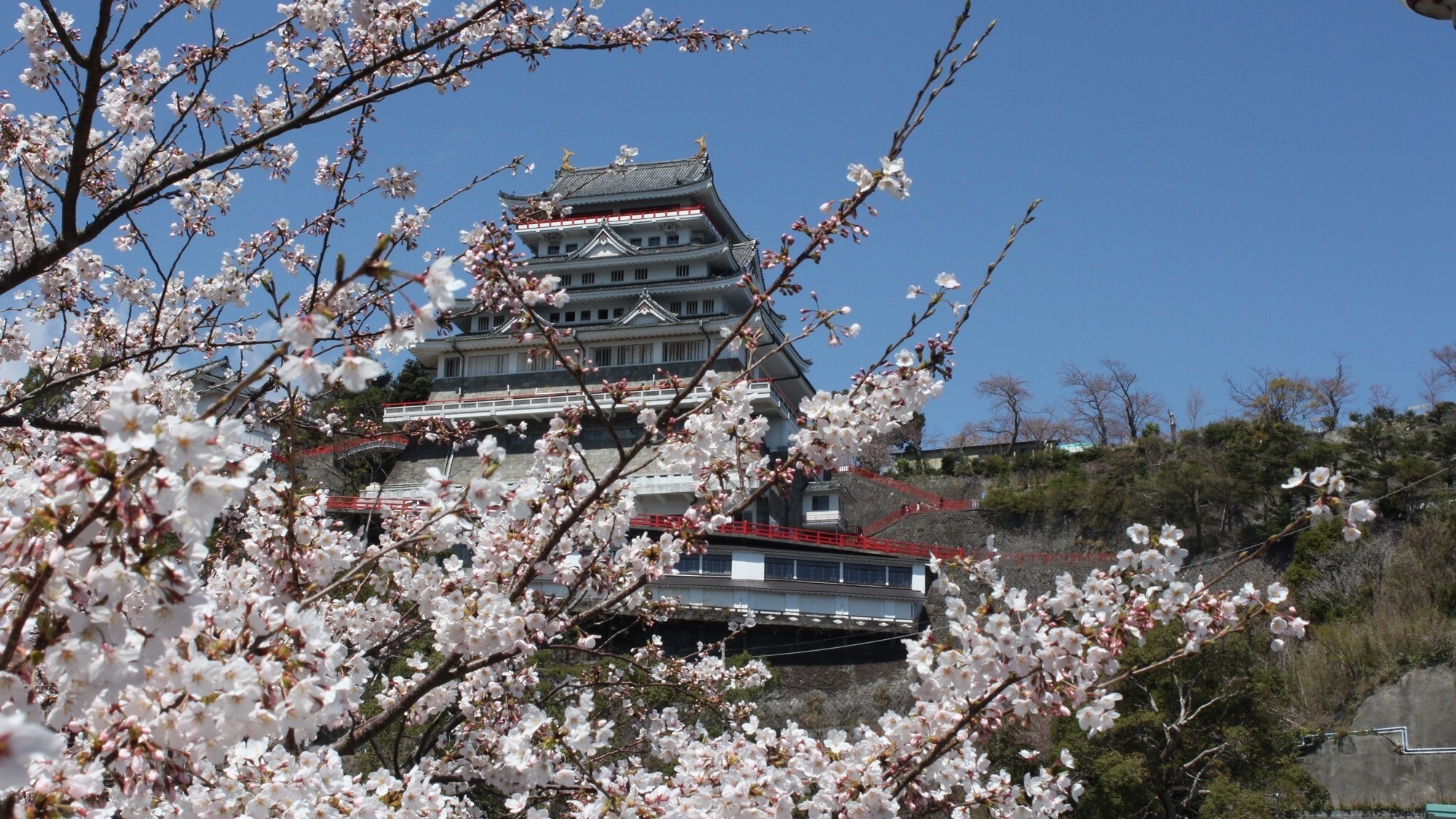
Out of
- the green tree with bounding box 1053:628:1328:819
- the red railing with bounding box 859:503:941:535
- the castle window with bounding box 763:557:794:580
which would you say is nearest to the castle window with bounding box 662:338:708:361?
the red railing with bounding box 859:503:941:535

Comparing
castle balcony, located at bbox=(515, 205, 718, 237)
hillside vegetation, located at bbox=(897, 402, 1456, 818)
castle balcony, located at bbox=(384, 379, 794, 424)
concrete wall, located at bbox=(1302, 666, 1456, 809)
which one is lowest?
concrete wall, located at bbox=(1302, 666, 1456, 809)

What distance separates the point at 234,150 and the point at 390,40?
3.94 ft

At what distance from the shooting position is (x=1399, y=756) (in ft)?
69.1

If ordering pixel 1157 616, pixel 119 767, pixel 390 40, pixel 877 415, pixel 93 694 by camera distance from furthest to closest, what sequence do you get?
pixel 390 40, pixel 877 415, pixel 1157 616, pixel 119 767, pixel 93 694

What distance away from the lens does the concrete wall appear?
2058cm

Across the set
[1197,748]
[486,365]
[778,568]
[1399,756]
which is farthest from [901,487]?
[1197,748]

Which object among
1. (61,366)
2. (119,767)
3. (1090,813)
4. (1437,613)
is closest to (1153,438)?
(1437,613)

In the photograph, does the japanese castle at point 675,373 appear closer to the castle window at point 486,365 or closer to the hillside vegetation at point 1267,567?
the castle window at point 486,365

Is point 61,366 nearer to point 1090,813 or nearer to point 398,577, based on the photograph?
point 398,577

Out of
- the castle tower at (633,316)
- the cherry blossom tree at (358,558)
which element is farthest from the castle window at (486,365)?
the cherry blossom tree at (358,558)

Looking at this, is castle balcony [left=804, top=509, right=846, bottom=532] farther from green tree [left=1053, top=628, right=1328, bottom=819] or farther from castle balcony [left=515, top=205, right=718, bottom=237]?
green tree [left=1053, top=628, right=1328, bottom=819]

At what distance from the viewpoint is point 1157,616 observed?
394 centimetres

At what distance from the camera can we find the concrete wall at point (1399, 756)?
20.6 meters

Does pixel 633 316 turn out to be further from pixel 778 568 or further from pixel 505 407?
pixel 778 568
